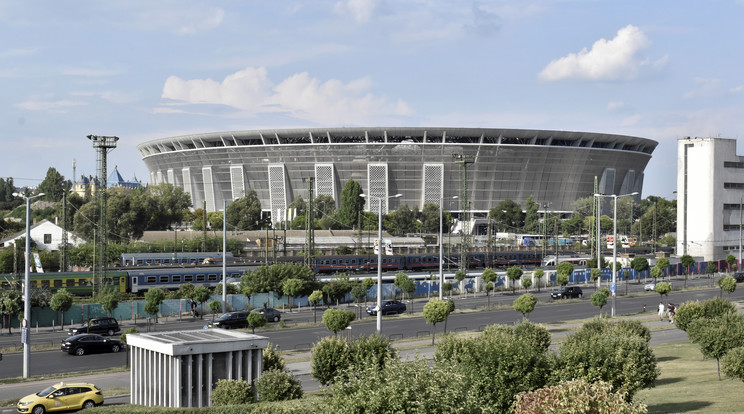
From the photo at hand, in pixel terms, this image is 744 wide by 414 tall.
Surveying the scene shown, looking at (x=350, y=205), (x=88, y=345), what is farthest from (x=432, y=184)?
(x=88, y=345)

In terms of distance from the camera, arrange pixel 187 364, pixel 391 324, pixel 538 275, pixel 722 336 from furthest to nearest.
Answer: pixel 538 275 < pixel 391 324 < pixel 722 336 < pixel 187 364

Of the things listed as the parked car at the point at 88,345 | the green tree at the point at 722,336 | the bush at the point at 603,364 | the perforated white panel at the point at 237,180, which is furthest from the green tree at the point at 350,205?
the bush at the point at 603,364

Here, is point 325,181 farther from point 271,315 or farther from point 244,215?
point 271,315

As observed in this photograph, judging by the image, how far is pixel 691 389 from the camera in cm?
2483

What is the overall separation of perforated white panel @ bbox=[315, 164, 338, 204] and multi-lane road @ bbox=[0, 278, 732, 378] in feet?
291

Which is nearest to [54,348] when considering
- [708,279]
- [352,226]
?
[708,279]

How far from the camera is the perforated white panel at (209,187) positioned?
167m

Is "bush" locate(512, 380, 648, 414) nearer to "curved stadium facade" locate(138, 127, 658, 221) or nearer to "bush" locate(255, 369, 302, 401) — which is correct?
"bush" locate(255, 369, 302, 401)

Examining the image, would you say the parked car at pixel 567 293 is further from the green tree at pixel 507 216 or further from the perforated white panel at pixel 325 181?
the perforated white panel at pixel 325 181

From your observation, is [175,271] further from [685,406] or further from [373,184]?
[373,184]

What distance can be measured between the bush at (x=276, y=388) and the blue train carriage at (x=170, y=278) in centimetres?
4118

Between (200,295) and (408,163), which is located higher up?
(408,163)

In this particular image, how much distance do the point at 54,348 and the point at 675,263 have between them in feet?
232

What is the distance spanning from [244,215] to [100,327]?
95907 mm
